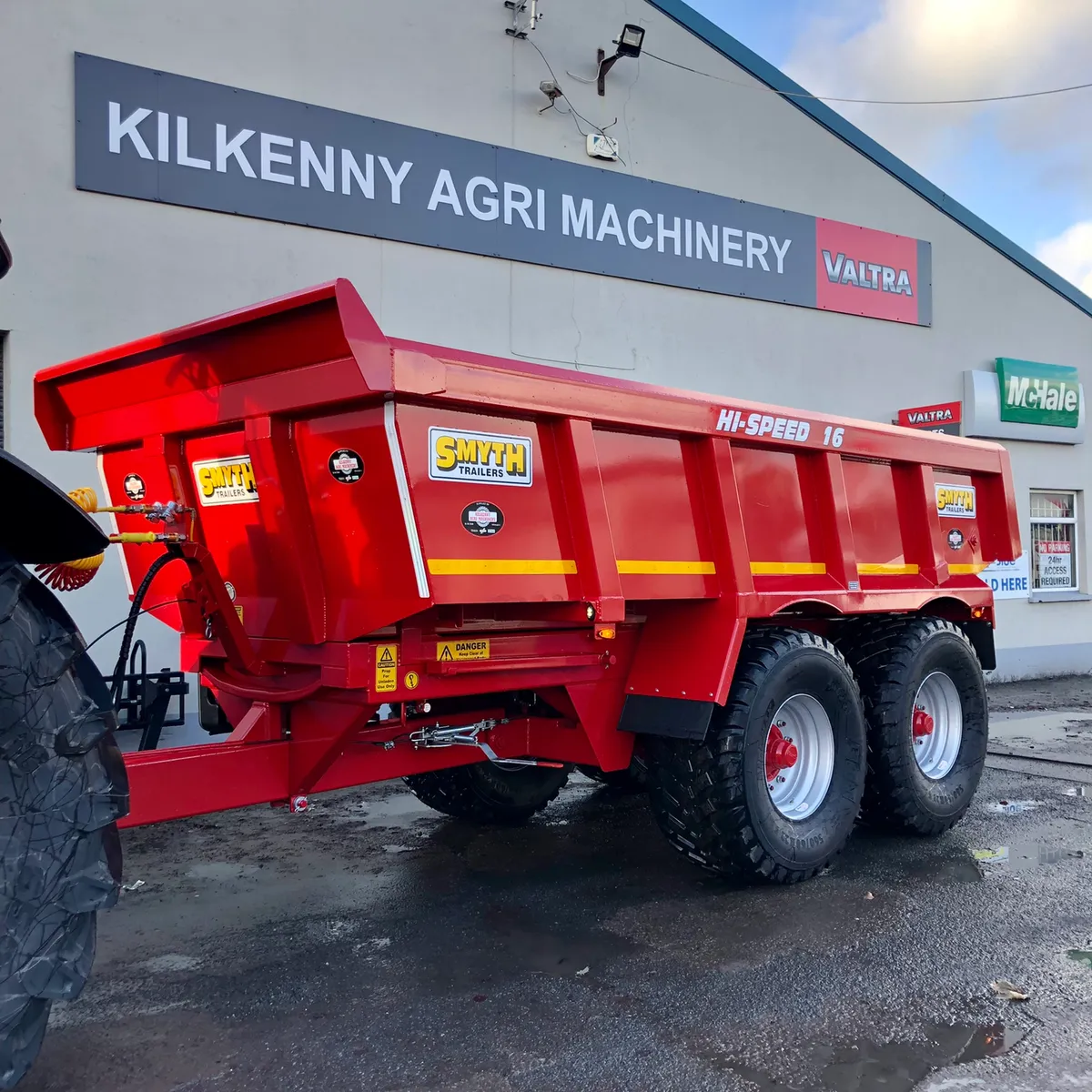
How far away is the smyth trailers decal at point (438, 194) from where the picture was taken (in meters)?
7.57

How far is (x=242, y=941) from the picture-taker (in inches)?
174

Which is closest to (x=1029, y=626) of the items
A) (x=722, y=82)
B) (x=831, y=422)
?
(x=722, y=82)

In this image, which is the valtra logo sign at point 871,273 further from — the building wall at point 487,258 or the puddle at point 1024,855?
the puddle at point 1024,855

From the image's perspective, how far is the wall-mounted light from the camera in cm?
958

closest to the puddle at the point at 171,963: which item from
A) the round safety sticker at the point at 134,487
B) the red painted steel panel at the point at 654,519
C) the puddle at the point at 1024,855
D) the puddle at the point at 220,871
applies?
the puddle at the point at 220,871

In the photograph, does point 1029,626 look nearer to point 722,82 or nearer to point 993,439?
point 993,439

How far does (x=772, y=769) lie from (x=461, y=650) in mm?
1964

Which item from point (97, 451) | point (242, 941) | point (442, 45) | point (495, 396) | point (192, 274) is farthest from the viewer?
point (442, 45)

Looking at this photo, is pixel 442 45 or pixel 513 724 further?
pixel 442 45

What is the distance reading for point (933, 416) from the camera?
12.4 metres

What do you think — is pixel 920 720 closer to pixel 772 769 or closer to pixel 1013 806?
pixel 1013 806

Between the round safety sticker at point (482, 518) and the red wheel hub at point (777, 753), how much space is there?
201cm

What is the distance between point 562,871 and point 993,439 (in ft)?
Answer: 33.2

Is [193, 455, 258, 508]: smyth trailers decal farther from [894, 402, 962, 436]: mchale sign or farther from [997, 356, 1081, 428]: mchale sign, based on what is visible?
[997, 356, 1081, 428]: mchale sign
